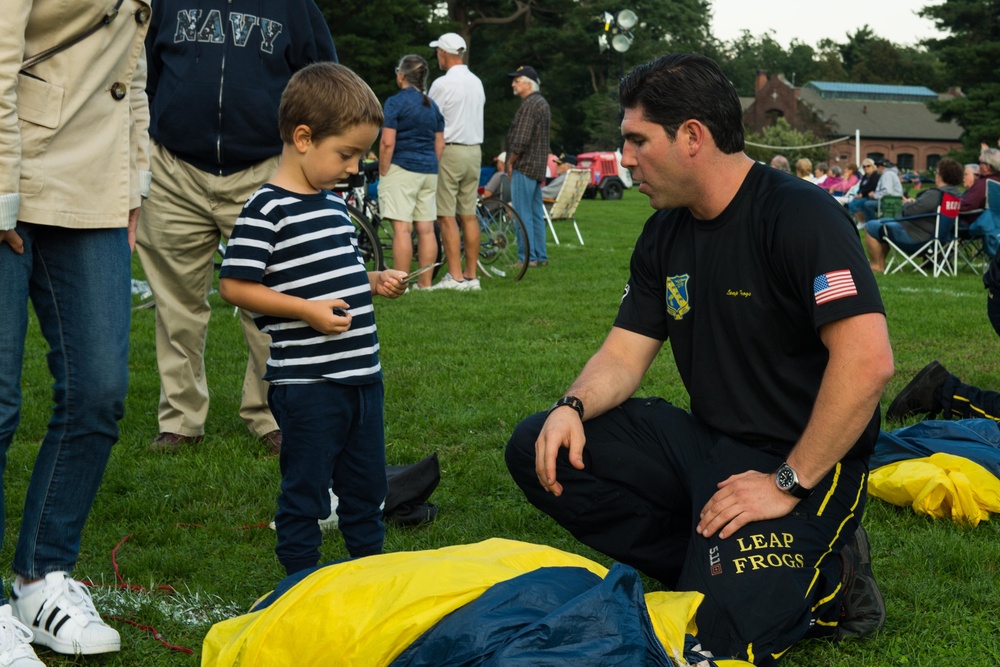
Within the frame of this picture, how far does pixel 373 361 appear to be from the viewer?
124 inches

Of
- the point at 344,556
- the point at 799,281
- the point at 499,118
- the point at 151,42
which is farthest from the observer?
the point at 499,118

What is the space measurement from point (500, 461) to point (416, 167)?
535 cm

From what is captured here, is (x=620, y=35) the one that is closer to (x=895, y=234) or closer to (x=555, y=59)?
(x=895, y=234)

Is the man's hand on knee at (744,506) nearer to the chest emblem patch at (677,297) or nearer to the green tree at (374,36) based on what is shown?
the chest emblem patch at (677,297)

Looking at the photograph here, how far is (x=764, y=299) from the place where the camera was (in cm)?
308

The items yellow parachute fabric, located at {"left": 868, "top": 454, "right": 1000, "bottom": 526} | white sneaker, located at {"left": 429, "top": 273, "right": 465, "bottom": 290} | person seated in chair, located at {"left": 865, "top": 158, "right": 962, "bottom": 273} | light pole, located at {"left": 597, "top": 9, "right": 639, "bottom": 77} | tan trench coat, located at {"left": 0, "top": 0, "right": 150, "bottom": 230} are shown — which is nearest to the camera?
tan trench coat, located at {"left": 0, "top": 0, "right": 150, "bottom": 230}

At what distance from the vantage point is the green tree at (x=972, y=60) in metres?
39.8

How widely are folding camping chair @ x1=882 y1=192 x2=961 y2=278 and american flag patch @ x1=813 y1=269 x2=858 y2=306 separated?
10329mm

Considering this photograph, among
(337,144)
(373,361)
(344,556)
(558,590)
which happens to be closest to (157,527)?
(344,556)

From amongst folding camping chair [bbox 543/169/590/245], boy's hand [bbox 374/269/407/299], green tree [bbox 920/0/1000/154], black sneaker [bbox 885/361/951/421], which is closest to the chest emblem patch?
boy's hand [bbox 374/269/407/299]

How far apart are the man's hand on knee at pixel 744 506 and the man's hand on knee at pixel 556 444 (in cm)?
40

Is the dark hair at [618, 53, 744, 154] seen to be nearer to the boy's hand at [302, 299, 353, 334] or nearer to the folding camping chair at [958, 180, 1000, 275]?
the boy's hand at [302, 299, 353, 334]

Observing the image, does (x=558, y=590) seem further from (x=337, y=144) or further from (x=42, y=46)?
(x=42, y=46)

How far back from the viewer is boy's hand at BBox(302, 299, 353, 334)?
9.81ft
